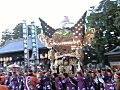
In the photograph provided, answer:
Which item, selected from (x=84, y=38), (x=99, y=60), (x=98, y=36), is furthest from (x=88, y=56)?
(x=84, y=38)

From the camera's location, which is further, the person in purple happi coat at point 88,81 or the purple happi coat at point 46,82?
the purple happi coat at point 46,82

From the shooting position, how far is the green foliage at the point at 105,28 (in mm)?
28109

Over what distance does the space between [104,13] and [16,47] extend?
60.2 ft

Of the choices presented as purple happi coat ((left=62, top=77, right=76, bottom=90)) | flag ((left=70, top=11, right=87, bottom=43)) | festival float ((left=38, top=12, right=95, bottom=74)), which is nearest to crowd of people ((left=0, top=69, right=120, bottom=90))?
purple happi coat ((left=62, top=77, right=76, bottom=90))

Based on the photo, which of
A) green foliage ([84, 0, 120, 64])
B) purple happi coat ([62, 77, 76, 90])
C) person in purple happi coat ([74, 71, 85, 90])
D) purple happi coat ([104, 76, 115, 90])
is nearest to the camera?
purple happi coat ([104, 76, 115, 90])

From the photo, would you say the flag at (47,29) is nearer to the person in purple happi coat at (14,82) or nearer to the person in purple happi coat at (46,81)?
the person in purple happi coat at (14,82)

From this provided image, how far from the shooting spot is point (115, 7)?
92.6 feet

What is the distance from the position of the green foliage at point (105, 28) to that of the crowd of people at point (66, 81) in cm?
1471

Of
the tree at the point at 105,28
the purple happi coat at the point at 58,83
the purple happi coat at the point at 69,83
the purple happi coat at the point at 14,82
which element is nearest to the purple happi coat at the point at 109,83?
the purple happi coat at the point at 69,83

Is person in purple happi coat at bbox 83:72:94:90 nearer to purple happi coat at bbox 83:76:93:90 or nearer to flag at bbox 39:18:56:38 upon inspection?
purple happi coat at bbox 83:76:93:90

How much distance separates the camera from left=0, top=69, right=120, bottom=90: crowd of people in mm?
12045

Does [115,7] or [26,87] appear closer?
[26,87]

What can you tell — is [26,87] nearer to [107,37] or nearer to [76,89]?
[76,89]

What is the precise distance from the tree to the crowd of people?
49.2 ft
